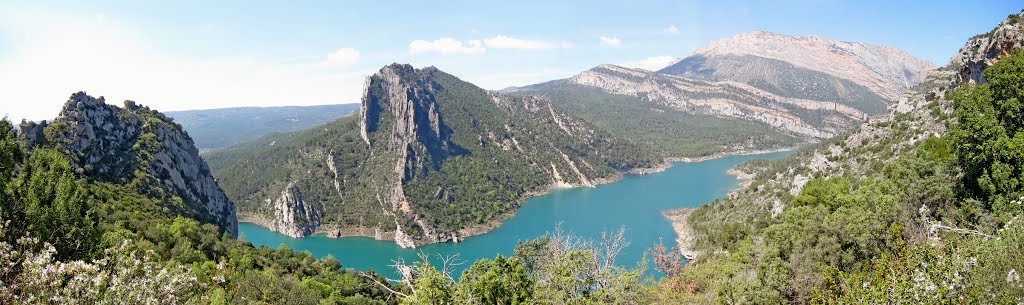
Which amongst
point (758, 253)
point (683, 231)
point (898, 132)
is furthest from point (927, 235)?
point (683, 231)

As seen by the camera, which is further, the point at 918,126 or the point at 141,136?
the point at 141,136

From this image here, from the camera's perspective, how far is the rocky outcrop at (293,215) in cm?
10375

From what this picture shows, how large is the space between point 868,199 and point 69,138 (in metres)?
64.3

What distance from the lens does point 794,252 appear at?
21.5 meters

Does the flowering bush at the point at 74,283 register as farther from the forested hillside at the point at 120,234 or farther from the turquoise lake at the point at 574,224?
the turquoise lake at the point at 574,224

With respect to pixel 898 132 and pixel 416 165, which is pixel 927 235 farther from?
pixel 416 165

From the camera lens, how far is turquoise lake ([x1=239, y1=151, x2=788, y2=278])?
85.8m

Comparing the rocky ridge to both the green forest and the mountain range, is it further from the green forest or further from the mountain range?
the mountain range

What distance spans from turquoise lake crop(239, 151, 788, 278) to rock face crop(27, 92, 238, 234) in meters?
11.9

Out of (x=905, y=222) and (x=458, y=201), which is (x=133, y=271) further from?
(x=458, y=201)

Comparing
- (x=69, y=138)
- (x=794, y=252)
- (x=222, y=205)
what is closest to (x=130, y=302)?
(x=794, y=252)

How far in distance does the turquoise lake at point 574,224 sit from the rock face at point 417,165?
13.8 ft

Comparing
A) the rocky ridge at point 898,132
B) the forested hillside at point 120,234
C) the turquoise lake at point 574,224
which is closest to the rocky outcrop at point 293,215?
the turquoise lake at point 574,224

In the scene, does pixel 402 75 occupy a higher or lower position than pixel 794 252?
higher
